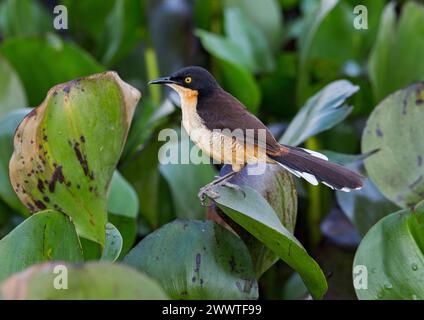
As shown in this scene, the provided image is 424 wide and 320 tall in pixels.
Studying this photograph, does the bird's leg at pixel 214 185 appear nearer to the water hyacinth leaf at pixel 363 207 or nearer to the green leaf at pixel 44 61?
the water hyacinth leaf at pixel 363 207

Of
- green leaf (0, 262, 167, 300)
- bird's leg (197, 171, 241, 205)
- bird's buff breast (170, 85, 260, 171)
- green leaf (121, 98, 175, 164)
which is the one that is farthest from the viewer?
green leaf (121, 98, 175, 164)

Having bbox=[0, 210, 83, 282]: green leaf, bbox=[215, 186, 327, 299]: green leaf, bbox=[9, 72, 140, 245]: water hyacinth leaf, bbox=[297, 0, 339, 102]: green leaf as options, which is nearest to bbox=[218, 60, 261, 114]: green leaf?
bbox=[297, 0, 339, 102]: green leaf

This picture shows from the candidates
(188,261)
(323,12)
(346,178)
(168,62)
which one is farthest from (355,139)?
(188,261)

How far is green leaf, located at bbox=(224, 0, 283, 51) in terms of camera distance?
152 inches

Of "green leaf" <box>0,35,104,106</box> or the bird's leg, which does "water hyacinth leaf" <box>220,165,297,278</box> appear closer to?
Answer: the bird's leg

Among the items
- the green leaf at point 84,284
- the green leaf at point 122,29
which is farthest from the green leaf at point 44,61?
the green leaf at point 84,284

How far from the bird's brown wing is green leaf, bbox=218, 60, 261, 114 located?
3.01ft

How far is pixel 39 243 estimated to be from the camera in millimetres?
1932

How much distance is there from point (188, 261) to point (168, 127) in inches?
50.3

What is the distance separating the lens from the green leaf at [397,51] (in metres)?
3.13

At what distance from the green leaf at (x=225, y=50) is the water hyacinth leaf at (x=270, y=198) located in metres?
1.10

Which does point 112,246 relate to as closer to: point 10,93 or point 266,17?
point 10,93
